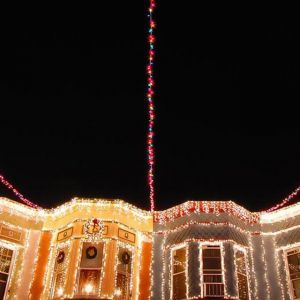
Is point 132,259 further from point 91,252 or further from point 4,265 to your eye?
point 4,265

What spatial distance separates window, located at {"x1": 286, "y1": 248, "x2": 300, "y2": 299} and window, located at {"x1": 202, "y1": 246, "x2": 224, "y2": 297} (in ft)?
8.43

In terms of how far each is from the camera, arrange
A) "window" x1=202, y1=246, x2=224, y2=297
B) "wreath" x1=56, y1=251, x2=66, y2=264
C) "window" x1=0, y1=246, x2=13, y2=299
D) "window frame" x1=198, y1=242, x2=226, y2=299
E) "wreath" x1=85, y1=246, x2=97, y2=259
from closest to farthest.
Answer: "window frame" x1=198, y1=242, x2=226, y2=299, "window" x1=202, y1=246, x2=224, y2=297, "wreath" x1=85, y1=246, x2=97, y2=259, "window" x1=0, y1=246, x2=13, y2=299, "wreath" x1=56, y1=251, x2=66, y2=264

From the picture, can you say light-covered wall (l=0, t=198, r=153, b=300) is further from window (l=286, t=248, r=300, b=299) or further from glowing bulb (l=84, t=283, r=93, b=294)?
window (l=286, t=248, r=300, b=299)

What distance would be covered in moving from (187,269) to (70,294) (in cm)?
408

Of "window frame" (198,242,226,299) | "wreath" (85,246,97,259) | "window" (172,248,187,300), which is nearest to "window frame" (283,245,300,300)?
"window frame" (198,242,226,299)

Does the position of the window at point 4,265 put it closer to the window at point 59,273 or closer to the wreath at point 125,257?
the window at point 59,273

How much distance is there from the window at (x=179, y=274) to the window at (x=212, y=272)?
0.81 meters

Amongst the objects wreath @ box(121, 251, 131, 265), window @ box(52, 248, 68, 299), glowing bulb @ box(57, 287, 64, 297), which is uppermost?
wreath @ box(121, 251, 131, 265)

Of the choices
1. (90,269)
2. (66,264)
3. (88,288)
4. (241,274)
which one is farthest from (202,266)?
(66,264)

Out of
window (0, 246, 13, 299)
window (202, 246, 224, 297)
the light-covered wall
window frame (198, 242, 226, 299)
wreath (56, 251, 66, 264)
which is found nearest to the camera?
window frame (198, 242, 226, 299)

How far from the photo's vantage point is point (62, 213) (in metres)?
16.4

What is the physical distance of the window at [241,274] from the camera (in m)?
14.7

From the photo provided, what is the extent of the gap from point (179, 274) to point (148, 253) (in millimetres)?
1471

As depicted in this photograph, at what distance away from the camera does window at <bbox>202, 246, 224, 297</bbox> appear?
46.6ft
